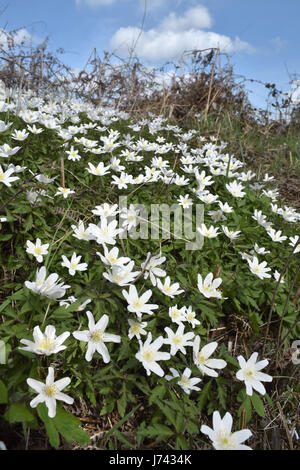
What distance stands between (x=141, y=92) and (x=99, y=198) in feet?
21.5

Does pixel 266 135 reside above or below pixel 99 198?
above

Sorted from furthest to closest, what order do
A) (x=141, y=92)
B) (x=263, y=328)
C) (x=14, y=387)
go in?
(x=141, y=92) → (x=263, y=328) → (x=14, y=387)

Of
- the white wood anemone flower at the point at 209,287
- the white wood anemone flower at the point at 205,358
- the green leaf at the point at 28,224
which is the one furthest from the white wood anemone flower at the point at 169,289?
the green leaf at the point at 28,224

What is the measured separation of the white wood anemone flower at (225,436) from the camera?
5.12 ft

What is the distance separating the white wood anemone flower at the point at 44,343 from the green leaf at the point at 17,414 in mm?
240

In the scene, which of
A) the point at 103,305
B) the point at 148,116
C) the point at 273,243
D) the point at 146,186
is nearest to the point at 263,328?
the point at 273,243

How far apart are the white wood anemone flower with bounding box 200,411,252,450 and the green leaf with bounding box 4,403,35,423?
0.79 m

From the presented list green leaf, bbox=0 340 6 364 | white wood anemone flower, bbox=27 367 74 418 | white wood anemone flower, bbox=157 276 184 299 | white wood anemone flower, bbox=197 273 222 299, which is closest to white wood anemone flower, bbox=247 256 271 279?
white wood anemone flower, bbox=197 273 222 299

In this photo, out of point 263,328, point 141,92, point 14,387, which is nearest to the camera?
point 14,387

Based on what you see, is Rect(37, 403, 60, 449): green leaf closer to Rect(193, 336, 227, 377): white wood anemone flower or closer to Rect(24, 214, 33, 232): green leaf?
Rect(193, 336, 227, 377): white wood anemone flower

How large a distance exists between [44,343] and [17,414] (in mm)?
329

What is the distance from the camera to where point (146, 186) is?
3.59 m

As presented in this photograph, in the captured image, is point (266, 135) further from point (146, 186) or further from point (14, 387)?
point (14, 387)
